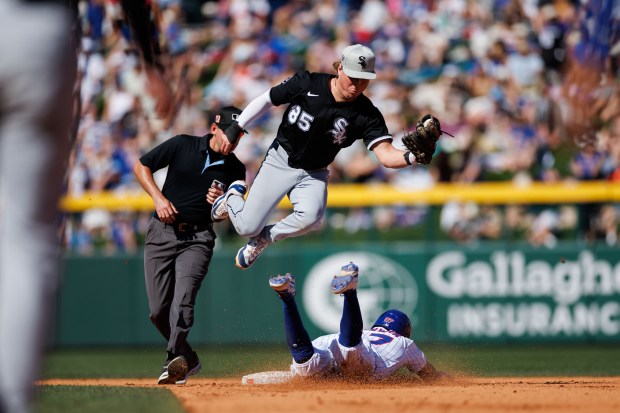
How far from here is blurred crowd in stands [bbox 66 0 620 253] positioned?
11633 mm

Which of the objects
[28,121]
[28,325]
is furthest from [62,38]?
[28,325]

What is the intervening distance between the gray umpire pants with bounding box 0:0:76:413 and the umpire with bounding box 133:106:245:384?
4.75 m

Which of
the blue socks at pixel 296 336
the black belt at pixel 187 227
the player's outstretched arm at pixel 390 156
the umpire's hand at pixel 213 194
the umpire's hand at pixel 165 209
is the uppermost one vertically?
the player's outstretched arm at pixel 390 156

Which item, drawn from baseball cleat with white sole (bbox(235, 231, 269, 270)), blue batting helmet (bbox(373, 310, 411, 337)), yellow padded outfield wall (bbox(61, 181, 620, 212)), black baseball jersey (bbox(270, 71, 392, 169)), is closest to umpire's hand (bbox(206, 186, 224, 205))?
baseball cleat with white sole (bbox(235, 231, 269, 270))

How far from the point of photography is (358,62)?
6.83 m

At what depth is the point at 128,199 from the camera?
11758mm

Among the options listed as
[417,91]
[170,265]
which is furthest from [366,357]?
[417,91]

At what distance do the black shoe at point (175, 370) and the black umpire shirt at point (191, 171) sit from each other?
109cm

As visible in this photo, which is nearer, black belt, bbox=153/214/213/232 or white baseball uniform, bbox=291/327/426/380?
white baseball uniform, bbox=291/327/426/380

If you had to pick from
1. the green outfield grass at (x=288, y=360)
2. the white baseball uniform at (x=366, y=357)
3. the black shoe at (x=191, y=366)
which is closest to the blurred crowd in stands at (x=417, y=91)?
the green outfield grass at (x=288, y=360)

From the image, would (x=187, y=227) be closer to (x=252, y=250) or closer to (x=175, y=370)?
(x=252, y=250)

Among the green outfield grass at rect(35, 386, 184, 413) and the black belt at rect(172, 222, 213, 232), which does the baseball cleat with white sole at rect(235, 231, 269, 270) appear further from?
the green outfield grass at rect(35, 386, 184, 413)

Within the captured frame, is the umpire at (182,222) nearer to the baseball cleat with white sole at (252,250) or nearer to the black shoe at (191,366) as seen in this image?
the black shoe at (191,366)

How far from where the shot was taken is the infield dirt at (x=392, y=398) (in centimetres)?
537
